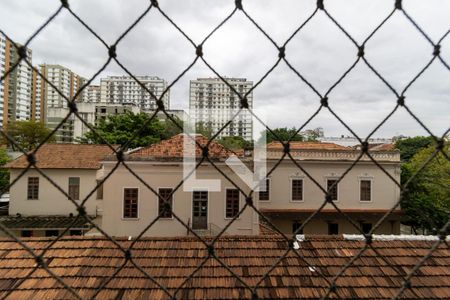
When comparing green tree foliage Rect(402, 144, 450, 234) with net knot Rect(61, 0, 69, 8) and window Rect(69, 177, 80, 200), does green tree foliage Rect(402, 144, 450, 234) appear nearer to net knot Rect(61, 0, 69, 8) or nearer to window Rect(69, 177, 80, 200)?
window Rect(69, 177, 80, 200)

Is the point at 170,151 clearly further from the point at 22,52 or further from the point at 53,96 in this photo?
the point at 53,96

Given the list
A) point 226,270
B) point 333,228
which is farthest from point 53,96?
point 226,270

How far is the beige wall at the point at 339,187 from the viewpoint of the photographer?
9.88 meters

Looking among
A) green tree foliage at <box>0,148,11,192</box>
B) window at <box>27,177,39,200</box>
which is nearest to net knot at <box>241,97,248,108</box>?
window at <box>27,177,39,200</box>

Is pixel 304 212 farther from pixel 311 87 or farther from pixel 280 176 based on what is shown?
pixel 311 87

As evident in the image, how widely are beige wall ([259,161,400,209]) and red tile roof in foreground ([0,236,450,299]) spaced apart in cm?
723

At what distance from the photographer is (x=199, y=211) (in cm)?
704

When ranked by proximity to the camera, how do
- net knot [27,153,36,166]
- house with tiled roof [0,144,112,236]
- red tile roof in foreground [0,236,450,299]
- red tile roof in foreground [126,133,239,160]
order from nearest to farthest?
net knot [27,153,36,166], red tile roof in foreground [0,236,450,299], red tile roof in foreground [126,133,239,160], house with tiled roof [0,144,112,236]

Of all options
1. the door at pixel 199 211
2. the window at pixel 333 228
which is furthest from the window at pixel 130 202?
the window at pixel 333 228

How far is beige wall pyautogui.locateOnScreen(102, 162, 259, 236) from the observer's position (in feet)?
22.6

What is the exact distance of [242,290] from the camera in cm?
205

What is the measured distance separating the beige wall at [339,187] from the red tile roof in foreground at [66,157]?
17.9ft

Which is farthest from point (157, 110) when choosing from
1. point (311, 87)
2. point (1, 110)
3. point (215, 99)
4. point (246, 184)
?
point (1, 110)

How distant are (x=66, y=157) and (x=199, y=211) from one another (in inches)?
212
